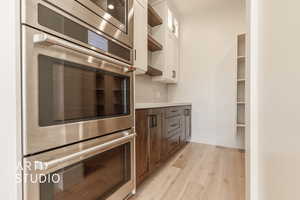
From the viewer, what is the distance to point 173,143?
2.16 m

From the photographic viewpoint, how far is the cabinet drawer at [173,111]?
1959 millimetres

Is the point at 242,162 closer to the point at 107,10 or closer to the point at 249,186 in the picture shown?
the point at 249,186

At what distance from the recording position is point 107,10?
39.7 inches

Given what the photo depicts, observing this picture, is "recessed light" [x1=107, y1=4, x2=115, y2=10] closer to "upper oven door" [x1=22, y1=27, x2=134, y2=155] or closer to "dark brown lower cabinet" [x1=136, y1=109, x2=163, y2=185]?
"upper oven door" [x1=22, y1=27, x2=134, y2=155]

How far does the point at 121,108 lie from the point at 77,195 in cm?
64

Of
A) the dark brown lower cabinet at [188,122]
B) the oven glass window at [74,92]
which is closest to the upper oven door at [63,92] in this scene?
the oven glass window at [74,92]

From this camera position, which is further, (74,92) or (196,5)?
(196,5)

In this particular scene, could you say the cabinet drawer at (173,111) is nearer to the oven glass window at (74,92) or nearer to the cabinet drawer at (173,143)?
the cabinet drawer at (173,143)

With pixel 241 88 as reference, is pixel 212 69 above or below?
above

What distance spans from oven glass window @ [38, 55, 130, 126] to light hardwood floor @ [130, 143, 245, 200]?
92cm

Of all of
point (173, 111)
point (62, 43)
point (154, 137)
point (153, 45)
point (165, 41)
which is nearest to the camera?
point (62, 43)

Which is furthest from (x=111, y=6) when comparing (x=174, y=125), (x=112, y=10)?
(x=174, y=125)

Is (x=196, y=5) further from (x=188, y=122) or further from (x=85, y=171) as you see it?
(x=85, y=171)

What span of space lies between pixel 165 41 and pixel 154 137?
1.75 metres
